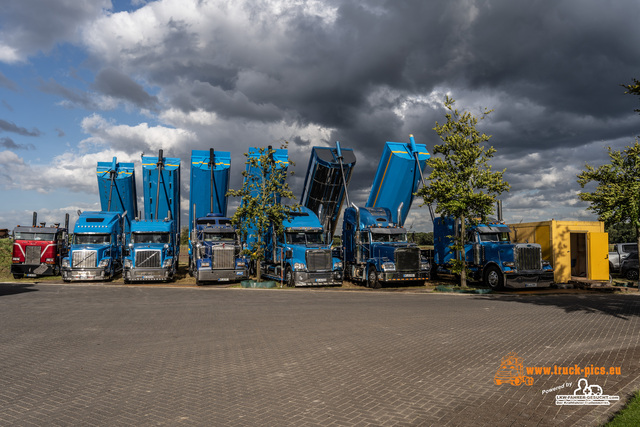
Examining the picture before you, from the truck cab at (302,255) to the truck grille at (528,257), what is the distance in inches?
289

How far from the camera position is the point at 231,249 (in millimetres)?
20828

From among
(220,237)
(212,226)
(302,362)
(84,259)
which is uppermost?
(212,226)

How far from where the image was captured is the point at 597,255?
1911cm

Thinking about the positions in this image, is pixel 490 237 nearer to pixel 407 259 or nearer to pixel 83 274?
pixel 407 259

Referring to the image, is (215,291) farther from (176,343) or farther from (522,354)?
(522,354)

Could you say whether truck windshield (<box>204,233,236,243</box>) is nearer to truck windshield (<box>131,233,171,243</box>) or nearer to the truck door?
truck windshield (<box>131,233,171,243</box>)

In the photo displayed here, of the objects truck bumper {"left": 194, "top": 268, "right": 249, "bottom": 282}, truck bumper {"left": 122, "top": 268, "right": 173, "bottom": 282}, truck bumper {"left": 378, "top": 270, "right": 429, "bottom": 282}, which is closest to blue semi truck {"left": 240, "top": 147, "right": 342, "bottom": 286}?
truck bumper {"left": 194, "top": 268, "right": 249, "bottom": 282}

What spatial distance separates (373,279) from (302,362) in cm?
1330

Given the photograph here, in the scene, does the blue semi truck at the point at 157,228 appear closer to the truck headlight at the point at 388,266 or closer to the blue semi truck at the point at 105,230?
the blue semi truck at the point at 105,230

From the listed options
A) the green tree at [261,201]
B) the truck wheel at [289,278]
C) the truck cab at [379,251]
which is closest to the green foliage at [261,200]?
the green tree at [261,201]

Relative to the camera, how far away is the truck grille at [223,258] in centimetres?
2058

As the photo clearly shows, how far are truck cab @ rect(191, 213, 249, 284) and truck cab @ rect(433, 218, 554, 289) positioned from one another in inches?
373

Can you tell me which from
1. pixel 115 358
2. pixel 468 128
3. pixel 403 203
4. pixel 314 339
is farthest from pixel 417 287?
pixel 115 358

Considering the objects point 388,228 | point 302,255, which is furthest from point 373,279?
point 302,255
